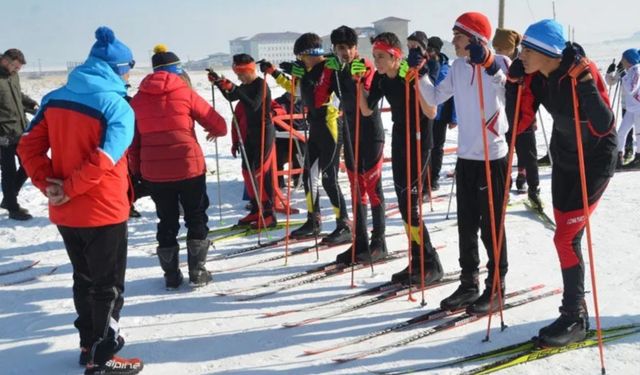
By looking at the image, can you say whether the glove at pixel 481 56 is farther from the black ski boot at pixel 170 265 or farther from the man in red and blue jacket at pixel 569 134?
the black ski boot at pixel 170 265

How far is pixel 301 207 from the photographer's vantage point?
7754 mm

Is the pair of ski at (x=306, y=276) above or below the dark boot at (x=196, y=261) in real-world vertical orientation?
below

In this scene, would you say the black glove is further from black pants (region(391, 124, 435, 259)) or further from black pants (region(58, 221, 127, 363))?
black pants (region(58, 221, 127, 363))

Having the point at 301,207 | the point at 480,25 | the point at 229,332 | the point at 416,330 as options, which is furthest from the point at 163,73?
the point at 301,207

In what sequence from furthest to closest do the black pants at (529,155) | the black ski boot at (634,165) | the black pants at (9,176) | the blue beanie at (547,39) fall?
1. the black ski boot at (634,165)
2. the black pants at (9,176)
3. the black pants at (529,155)
4. the blue beanie at (547,39)

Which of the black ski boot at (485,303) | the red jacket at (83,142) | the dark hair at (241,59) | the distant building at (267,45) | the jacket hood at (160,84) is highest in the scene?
the distant building at (267,45)

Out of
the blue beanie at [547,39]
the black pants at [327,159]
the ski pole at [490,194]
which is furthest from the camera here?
the black pants at [327,159]

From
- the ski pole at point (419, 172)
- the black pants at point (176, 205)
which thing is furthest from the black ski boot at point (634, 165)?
the black pants at point (176, 205)

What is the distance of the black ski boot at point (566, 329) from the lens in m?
3.33

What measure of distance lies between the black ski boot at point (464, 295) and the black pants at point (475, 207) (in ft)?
0.13

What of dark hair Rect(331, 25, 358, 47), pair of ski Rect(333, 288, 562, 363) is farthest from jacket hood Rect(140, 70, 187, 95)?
pair of ski Rect(333, 288, 562, 363)

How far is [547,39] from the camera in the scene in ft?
10.3

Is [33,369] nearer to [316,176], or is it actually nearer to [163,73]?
[163,73]

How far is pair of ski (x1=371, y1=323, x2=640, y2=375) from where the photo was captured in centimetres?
320
